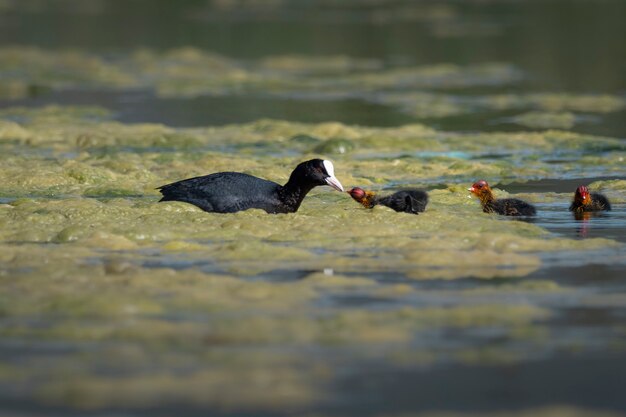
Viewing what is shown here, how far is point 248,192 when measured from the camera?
43.8ft

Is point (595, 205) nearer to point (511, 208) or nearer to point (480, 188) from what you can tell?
point (511, 208)

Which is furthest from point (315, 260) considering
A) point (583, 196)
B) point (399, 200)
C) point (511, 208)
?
point (583, 196)

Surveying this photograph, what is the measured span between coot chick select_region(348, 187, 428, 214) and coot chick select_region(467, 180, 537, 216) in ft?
2.08

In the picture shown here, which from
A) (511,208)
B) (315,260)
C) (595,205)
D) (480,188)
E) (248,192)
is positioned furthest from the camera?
(480,188)

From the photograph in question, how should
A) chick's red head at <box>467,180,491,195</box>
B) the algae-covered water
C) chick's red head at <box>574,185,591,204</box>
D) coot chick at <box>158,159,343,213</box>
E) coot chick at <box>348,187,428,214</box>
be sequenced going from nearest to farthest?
the algae-covered water, coot chick at <box>158,159,343,213</box>, coot chick at <box>348,187,428,214</box>, chick's red head at <box>574,185,591,204</box>, chick's red head at <box>467,180,491,195</box>

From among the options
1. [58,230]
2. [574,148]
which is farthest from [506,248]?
[574,148]

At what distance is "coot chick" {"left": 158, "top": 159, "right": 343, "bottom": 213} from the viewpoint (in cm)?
1329

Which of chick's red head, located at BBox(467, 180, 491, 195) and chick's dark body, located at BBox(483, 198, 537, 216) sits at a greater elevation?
chick's red head, located at BBox(467, 180, 491, 195)

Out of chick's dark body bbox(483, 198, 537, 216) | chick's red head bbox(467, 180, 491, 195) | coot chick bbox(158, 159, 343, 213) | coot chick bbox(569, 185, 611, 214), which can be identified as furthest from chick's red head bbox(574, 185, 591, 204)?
coot chick bbox(158, 159, 343, 213)

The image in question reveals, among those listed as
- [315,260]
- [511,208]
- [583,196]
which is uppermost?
[583,196]

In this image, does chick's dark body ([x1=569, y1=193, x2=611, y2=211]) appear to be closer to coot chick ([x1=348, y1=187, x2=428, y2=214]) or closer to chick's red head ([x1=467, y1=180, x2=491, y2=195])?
chick's red head ([x1=467, y1=180, x2=491, y2=195])

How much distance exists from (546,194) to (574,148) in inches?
168

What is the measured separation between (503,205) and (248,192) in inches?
100

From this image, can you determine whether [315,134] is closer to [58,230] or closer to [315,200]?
[315,200]
